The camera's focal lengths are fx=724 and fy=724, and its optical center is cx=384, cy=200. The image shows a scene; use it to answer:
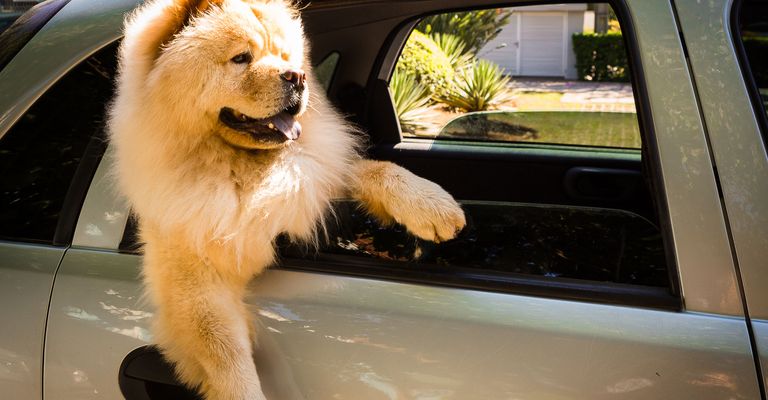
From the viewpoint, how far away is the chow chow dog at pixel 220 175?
1700 millimetres

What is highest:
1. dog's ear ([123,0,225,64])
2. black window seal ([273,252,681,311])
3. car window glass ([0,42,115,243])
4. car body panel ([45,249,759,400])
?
dog's ear ([123,0,225,64])

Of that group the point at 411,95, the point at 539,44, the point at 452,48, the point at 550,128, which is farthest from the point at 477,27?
the point at 550,128

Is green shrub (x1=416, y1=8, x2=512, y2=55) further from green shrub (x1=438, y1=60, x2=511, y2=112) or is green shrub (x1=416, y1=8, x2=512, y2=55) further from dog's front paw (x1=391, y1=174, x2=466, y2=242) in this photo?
dog's front paw (x1=391, y1=174, x2=466, y2=242)

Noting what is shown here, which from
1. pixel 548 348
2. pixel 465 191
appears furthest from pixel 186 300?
pixel 465 191

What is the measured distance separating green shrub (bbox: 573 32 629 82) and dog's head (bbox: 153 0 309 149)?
10.4 meters

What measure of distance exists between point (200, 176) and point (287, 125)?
27 cm

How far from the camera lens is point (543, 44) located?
13.2m

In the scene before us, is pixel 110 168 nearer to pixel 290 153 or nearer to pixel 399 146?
pixel 290 153

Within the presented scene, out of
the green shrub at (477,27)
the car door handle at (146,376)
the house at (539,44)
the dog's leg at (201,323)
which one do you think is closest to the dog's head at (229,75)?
the dog's leg at (201,323)

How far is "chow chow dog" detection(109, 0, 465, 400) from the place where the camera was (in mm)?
1700

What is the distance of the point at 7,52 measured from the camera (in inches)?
81.2

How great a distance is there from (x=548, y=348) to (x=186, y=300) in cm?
86

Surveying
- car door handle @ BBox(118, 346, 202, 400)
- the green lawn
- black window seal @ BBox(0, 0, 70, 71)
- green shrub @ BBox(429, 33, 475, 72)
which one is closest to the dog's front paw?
car door handle @ BBox(118, 346, 202, 400)

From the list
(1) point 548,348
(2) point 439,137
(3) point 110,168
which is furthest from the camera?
(2) point 439,137
